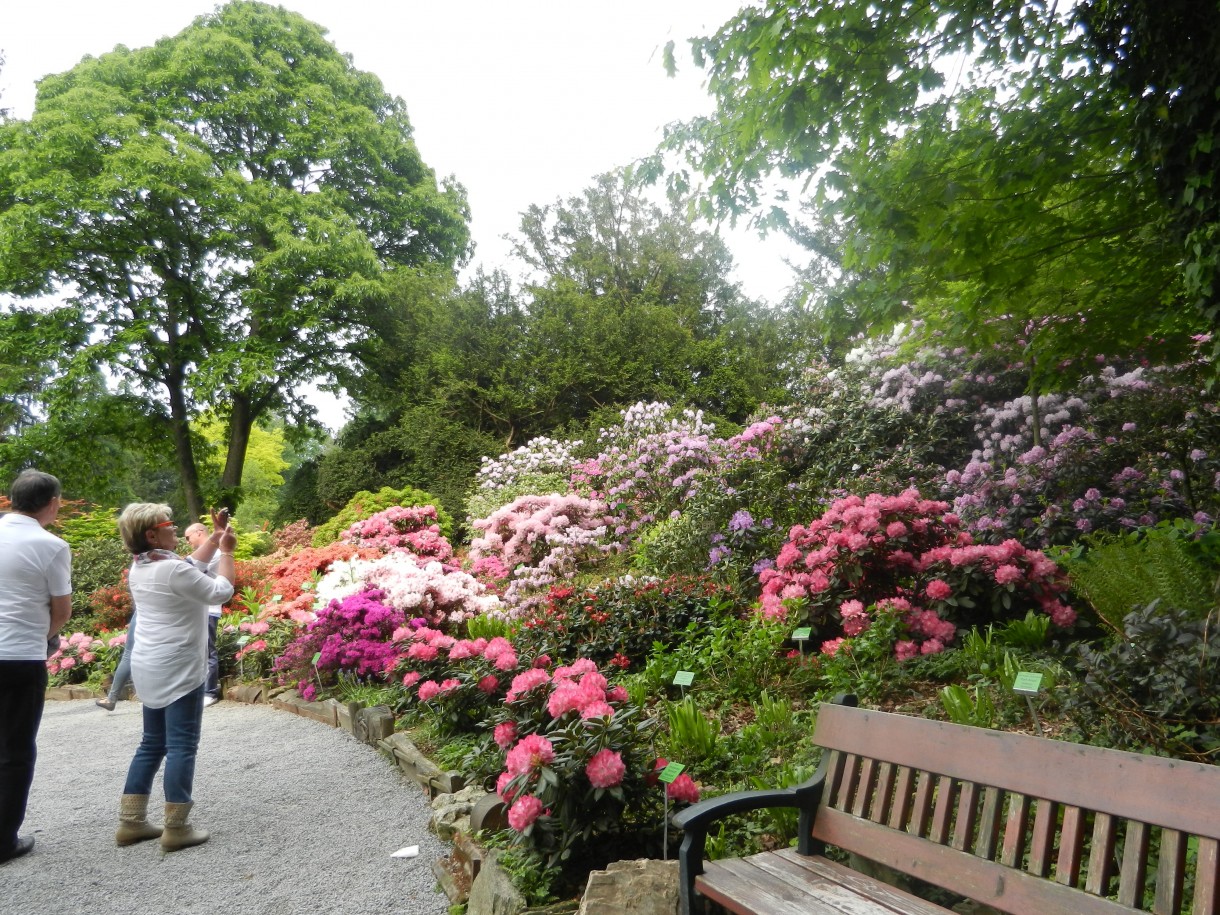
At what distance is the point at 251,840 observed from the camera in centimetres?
394

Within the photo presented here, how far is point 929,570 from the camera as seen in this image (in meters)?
4.79

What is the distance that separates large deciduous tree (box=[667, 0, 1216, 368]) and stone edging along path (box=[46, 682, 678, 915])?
Result: 3425 millimetres

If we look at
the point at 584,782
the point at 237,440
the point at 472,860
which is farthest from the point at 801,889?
the point at 237,440

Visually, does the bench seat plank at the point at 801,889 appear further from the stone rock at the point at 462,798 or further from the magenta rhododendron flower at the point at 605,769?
the stone rock at the point at 462,798

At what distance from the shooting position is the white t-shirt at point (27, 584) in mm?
3660

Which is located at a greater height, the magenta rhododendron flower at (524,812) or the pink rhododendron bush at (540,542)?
the pink rhododendron bush at (540,542)

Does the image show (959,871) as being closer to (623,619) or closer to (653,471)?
(623,619)

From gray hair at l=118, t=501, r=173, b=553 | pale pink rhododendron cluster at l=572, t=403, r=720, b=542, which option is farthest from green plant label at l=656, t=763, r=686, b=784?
pale pink rhododendron cluster at l=572, t=403, r=720, b=542

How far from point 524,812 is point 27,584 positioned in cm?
280

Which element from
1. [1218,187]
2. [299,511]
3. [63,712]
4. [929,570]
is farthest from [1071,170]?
[299,511]

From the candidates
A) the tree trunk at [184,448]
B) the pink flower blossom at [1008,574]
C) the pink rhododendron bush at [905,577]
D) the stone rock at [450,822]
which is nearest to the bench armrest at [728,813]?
the stone rock at [450,822]

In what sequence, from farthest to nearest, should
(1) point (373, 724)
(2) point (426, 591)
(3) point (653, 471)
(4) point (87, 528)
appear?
(4) point (87, 528)
(3) point (653, 471)
(2) point (426, 591)
(1) point (373, 724)

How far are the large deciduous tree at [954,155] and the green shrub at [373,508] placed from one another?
960cm

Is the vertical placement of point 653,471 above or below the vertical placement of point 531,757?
above
